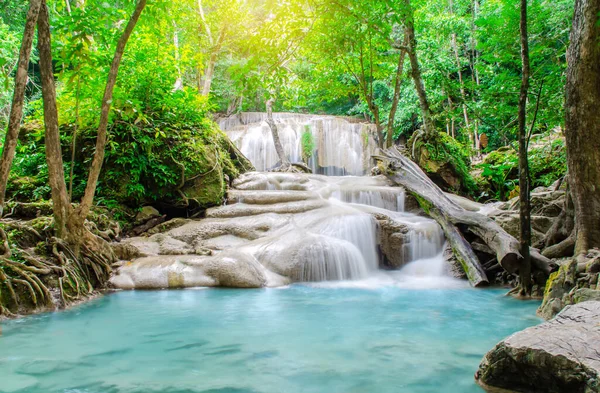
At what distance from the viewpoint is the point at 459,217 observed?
7.76 meters

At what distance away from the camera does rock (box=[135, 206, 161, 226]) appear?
924 centimetres

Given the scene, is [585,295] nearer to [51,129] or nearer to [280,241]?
[280,241]

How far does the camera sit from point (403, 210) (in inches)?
425

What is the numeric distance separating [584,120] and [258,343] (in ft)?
15.2

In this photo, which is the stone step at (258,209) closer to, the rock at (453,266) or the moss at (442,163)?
the rock at (453,266)

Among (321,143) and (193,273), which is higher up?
(321,143)

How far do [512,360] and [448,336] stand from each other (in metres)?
1.58

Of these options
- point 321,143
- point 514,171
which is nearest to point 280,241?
point 514,171

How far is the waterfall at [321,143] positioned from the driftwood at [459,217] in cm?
788

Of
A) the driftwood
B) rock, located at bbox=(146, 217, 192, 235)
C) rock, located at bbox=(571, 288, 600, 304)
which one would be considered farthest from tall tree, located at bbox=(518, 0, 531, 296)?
rock, located at bbox=(146, 217, 192, 235)

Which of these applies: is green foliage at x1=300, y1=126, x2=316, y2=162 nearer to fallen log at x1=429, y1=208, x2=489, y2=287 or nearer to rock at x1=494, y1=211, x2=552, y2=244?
fallen log at x1=429, y1=208, x2=489, y2=287

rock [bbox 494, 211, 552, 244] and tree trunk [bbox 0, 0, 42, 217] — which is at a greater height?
tree trunk [bbox 0, 0, 42, 217]

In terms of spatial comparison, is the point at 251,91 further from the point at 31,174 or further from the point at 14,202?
the point at 31,174

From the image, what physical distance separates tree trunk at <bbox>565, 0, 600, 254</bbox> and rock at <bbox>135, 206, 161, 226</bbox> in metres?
8.11
